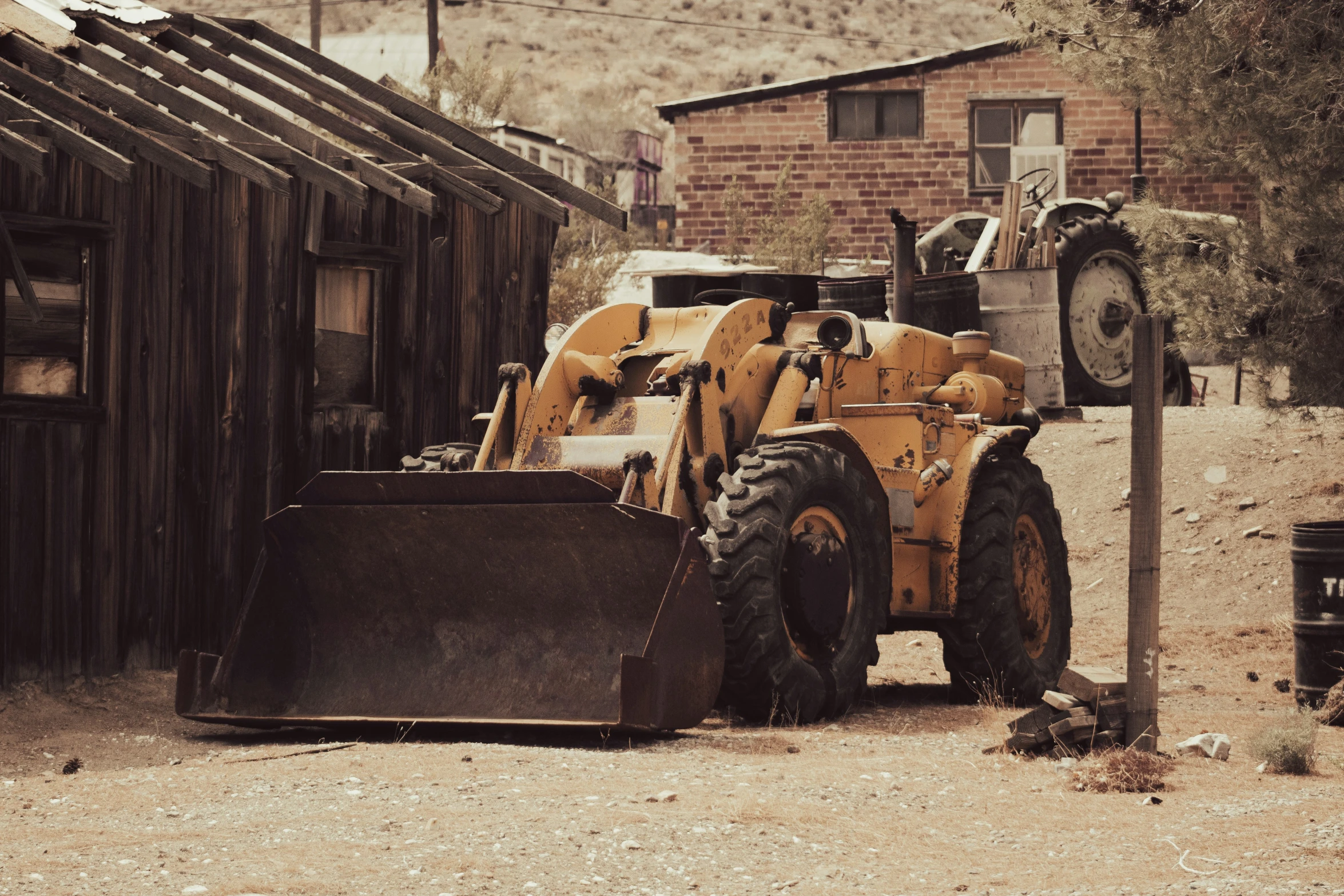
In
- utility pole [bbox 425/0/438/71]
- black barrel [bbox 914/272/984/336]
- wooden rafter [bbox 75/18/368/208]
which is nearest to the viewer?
wooden rafter [bbox 75/18/368/208]

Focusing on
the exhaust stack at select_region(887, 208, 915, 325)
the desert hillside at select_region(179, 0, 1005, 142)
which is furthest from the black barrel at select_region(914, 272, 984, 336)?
the desert hillside at select_region(179, 0, 1005, 142)

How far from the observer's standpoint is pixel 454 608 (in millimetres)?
9289

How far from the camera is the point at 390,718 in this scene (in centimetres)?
888

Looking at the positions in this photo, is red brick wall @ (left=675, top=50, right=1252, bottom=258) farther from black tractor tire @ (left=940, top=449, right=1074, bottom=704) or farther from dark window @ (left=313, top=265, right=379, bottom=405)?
black tractor tire @ (left=940, top=449, right=1074, bottom=704)

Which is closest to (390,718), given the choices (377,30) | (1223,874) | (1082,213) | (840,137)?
(1223,874)

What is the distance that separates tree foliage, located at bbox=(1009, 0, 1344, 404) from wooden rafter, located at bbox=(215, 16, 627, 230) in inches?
147

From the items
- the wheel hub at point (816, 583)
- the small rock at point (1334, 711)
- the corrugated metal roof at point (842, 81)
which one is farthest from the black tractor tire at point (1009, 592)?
the corrugated metal roof at point (842, 81)

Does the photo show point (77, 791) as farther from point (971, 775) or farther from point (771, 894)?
point (971, 775)

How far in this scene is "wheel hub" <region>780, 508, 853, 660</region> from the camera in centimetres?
930

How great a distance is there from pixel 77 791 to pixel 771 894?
10.7ft

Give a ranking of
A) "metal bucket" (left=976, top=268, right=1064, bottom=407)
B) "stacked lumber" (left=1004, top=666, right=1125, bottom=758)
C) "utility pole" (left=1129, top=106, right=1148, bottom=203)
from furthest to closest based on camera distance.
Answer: "utility pole" (left=1129, top=106, right=1148, bottom=203)
"metal bucket" (left=976, top=268, right=1064, bottom=407)
"stacked lumber" (left=1004, top=666, right=1125, bottom=758)

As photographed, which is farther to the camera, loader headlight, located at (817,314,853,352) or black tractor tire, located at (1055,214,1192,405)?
black tractor tire, located at (1055,214,1192,405)

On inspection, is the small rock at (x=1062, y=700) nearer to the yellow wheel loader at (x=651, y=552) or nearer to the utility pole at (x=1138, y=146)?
the yellow wheel loader at (x=651, y=552)

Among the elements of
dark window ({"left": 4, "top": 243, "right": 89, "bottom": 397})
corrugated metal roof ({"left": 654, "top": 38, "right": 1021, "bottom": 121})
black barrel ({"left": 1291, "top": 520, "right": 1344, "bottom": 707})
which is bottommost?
black barrel ({"left": 1291, "top": 520, "right": 1344, "bottom": 707})
